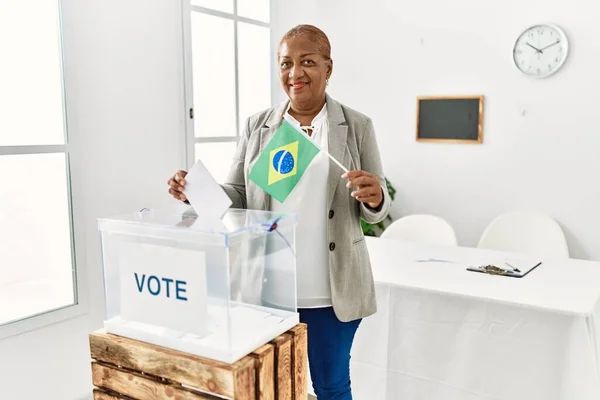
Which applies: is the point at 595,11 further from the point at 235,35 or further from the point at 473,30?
the point at 235,35

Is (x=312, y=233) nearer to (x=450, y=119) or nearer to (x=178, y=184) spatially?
(x=178, y=184)

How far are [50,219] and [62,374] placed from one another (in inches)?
29.0

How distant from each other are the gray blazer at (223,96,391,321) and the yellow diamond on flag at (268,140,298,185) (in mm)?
122

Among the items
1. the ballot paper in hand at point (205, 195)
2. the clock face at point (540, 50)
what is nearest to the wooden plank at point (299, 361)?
the ballot paper in hand at point (205, 195)

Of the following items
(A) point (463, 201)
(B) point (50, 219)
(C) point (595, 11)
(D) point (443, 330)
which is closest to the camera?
(D) point (443, 330)

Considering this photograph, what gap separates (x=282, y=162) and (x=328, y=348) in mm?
525

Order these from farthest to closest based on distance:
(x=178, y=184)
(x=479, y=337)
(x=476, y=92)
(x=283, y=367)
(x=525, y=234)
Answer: (x=476, y=92), (x=525, y=234), (x=479, y=337), (x=178, y=184), (x=283, y=367)

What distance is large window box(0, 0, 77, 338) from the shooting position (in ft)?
7.80

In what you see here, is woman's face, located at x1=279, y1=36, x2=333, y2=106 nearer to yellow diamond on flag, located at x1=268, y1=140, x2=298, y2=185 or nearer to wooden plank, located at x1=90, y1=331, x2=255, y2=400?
yellow diamond on flag, located at x1=268, y1=140, x2=298, y2=185

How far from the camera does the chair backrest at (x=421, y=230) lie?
3.16m

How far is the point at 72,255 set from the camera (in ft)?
8.68

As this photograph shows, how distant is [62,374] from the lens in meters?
2.62

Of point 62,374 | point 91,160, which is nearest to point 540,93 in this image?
point 91,160

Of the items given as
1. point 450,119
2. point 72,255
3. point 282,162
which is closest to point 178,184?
point 282,162
